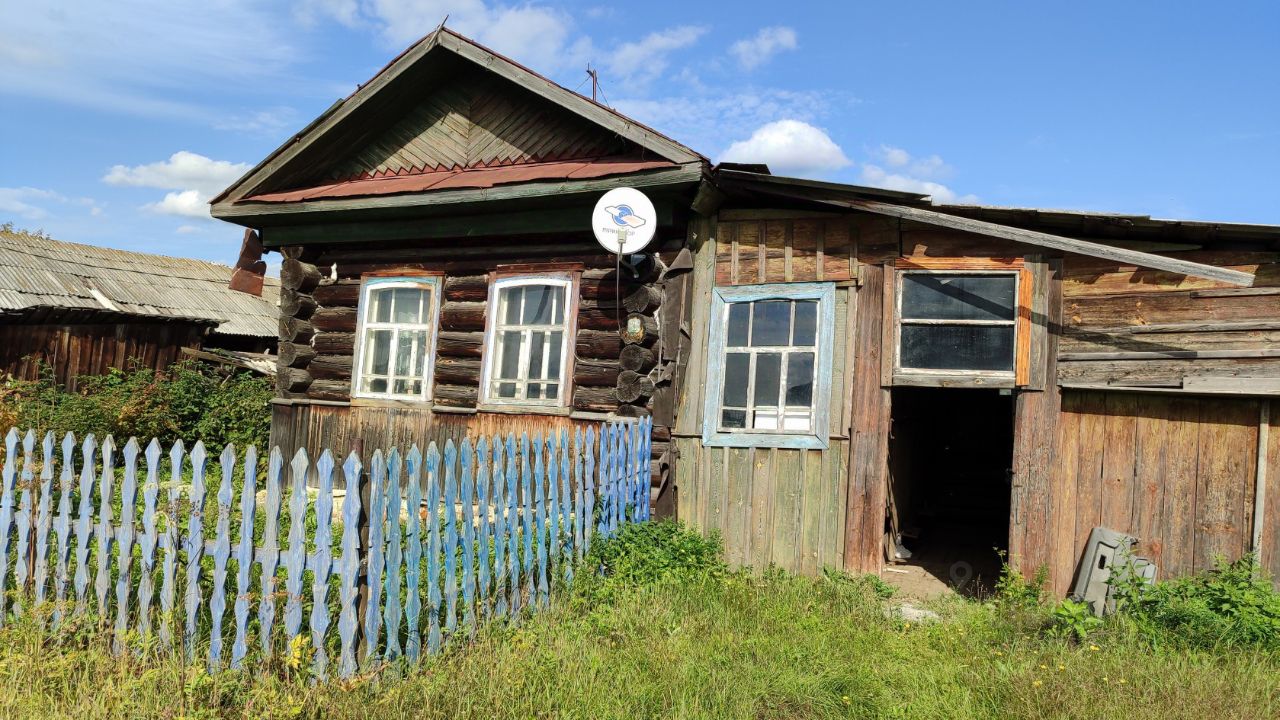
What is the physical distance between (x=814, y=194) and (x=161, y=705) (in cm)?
577

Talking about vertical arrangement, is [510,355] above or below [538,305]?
below

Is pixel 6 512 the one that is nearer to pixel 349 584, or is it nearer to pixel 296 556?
pixel 296 556

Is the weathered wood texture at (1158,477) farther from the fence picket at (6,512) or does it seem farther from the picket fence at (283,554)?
the fence picket at (6,512)

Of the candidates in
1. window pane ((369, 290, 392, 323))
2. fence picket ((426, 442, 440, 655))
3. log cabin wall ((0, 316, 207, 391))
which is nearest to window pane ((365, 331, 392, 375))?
window pane ((369, 290, 392, 323))

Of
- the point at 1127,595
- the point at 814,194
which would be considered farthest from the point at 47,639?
the point at 1127,595

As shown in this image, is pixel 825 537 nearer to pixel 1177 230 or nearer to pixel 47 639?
pixel 1177 230

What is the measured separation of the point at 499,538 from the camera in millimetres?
5016

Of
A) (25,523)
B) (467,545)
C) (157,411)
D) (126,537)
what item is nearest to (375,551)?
(467,545)

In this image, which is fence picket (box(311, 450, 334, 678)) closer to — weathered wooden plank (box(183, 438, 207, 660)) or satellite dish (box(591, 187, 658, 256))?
weathered wooden plank (box(183, 438, 207, 660))

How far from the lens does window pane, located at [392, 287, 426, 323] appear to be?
942cm

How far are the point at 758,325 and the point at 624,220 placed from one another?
5.12 ft

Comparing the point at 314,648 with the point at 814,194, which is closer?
the point at 314,648

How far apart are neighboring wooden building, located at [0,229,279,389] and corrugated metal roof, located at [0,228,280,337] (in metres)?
0.02

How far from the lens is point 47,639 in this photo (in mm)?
4414
